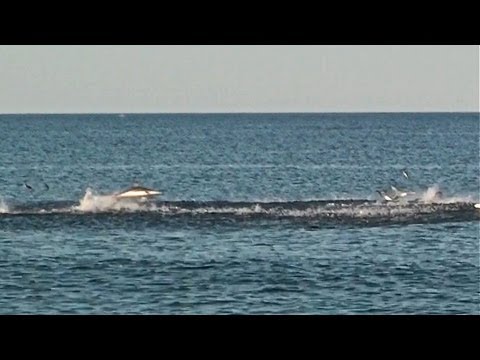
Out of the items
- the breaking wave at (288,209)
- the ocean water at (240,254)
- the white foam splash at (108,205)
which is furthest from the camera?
the white foam splash at (108,205)

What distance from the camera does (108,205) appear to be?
4009 cm

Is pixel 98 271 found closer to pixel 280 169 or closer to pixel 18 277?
pixel 18 277

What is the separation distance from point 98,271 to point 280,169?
4871 cm

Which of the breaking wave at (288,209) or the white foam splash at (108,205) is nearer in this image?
the breaking wave at (288,209)

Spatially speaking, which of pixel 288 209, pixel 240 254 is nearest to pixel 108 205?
pixel 288 209

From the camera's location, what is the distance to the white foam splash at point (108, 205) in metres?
39.3

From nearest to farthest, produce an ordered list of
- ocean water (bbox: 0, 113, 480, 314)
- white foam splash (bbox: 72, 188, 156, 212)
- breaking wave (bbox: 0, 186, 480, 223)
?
ocean water (bbox: 0, 113, 480, 314) → breaking wave (bbox: 0, 186, 480, 223) → white foam splash (bbox: 72, 188, 156, 212)

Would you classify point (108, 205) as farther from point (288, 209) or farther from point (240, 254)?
point (240, 254)

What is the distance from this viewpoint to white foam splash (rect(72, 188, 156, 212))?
39.3m

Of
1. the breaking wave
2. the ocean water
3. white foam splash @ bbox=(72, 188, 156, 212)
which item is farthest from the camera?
white foam splash @ bbox=(72, 188, 156, 212)
